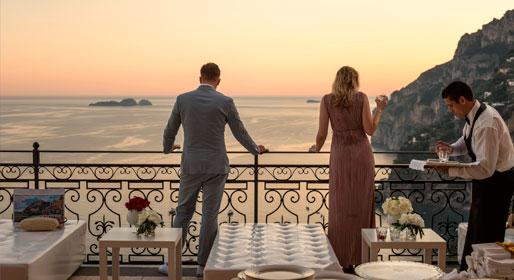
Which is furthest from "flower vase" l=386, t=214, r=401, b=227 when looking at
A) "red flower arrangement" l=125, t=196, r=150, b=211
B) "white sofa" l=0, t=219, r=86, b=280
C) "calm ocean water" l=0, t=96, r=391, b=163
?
"calm ocean water" l=0, t=96, r=391, b=163

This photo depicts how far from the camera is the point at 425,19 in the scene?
1759 inches

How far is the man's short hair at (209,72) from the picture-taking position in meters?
4.46

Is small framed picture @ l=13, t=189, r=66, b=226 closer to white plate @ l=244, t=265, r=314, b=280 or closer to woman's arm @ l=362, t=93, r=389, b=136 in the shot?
woman's arm @ l=362, t=93, r=389, b=136

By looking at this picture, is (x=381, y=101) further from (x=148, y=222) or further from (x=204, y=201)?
(x=148, y=222)

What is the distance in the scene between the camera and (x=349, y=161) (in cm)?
461

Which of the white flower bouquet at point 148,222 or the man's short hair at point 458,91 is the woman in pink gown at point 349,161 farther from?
the white flower bouquet at point 148,222

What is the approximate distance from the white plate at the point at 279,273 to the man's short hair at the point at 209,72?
310 centimetres

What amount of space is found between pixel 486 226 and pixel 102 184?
369 centimetres

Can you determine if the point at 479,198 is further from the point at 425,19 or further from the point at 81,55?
the point at 425,19

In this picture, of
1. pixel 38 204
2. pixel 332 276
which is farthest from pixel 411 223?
pixel 38 204

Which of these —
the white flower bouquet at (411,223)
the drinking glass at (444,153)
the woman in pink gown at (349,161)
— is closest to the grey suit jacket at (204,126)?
the woman in pink gown at (349,161)

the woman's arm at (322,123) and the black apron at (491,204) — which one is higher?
the woman's arm at (322,123)

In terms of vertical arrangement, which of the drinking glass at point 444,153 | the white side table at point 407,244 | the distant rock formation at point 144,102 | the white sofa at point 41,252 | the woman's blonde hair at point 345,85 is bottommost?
the white sofa at point 41,252

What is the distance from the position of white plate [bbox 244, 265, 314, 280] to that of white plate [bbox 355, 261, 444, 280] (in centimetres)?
35
